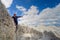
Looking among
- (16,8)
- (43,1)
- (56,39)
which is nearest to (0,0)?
(16,8)

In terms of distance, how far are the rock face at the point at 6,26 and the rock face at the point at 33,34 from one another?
14 centimetres

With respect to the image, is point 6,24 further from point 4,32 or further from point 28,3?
point 28,3

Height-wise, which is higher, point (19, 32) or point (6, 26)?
point (6, 26)

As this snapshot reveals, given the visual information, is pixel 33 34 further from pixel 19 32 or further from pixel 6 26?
pixel 6 26

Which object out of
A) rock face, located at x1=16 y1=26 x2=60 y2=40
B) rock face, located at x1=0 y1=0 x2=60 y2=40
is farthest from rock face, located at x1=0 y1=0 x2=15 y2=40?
rock face, located at x1=16 y1=26 x2=60 y2=40

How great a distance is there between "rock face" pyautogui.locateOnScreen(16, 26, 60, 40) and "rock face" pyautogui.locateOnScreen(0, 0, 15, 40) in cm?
14

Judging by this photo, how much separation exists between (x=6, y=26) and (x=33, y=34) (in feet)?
1.91

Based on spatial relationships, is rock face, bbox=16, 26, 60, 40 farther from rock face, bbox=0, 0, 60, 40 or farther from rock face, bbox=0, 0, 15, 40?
rock face, bbox=0, 0, 15, 40

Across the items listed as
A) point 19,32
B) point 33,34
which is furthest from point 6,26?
point 33,34

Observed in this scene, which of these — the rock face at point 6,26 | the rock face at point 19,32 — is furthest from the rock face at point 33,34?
the rock face at point 6,26

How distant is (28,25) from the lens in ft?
11.5

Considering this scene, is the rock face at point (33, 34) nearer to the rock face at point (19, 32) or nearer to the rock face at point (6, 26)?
the rock face at point (19, 32)

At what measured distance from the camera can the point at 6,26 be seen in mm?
3566

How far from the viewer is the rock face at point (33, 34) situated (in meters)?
3.39
